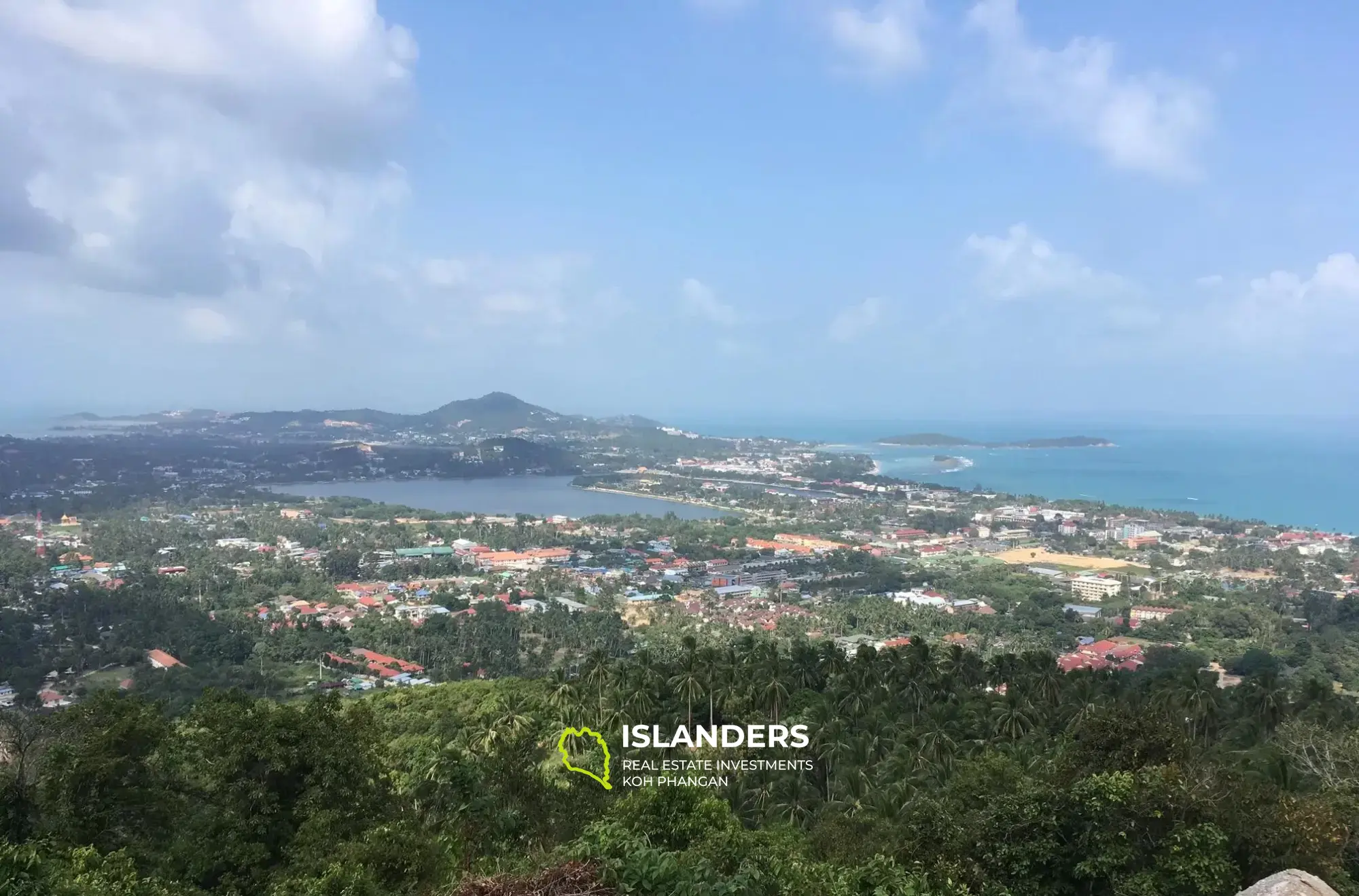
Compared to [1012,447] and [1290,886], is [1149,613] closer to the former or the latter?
[1290,886]

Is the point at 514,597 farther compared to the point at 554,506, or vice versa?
the point at 554,506

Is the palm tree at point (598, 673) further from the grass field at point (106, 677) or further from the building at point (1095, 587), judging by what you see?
the building at point (1095, 587)

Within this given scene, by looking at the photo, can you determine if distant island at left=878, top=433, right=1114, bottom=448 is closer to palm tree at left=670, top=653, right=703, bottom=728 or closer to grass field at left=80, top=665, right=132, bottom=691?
grass field at left=80, top=665, right=132, bottom=691

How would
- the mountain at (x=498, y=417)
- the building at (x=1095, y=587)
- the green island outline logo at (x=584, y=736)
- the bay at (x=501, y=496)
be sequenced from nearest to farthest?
1. the green island outline logo at (x=584, y=736)
2. the building at (x=1095, y=587)
3. the bay at (x=501, y=496)
4. the mountain at (x=498, y=417)

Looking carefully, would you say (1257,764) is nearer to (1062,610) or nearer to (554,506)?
(1062,610)

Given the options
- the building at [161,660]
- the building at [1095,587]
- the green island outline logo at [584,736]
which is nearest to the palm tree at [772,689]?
the green island outline logo at [584,736]

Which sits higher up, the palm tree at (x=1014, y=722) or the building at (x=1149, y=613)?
the palm tree at (x=1014, y=722)

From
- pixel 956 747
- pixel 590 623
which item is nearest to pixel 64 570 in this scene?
pixel 590 623
